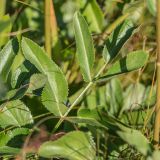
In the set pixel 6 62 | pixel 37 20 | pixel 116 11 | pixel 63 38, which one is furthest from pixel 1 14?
pixel 116 11

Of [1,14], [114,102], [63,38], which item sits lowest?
[114,102]

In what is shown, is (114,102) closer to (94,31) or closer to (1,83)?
(94,31)

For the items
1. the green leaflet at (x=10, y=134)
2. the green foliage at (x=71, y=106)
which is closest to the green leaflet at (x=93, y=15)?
the green foliage at (x=71, y=106)

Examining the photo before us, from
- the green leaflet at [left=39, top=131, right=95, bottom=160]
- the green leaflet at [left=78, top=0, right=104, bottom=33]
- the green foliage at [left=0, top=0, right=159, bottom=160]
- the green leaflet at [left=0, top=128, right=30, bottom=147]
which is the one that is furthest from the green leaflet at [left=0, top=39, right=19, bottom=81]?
the green leaflet at [left=78, top=0, right=104, bottom=33]

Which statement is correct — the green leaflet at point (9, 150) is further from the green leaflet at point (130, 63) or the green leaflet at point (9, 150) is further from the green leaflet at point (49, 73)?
the green leaflet at point (130, 63)

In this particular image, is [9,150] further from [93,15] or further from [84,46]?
[93,15]

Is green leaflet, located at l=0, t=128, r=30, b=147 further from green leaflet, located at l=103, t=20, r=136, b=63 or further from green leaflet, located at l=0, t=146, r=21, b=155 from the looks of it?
green leaflet, located at l=103, t=20, r=136, b=63

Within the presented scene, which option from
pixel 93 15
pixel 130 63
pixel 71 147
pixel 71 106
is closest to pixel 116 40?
pixel 130 63
